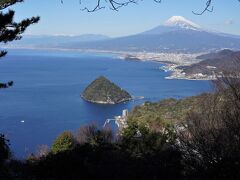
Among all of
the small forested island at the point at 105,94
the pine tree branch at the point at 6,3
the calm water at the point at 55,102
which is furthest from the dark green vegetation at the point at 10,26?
the small forested island at the point at 105,94

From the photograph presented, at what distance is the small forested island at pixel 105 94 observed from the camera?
143 feet

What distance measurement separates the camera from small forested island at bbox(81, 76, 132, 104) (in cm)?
4344

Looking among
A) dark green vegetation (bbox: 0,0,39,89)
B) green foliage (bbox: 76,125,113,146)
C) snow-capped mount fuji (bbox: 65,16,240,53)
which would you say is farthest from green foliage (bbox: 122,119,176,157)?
snow-capped mount fuji (bbox: 65,16,240,53)

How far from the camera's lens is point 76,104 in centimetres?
3953

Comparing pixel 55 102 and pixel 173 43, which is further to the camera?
pixel 173 43

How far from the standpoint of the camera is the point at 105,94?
44.4 meters

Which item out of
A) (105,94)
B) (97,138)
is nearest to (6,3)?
(97,138)

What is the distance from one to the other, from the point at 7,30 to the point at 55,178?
4.97ft

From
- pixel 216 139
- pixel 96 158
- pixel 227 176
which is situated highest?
pixel 216 139

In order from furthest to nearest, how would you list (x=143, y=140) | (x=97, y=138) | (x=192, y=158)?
(x=97, y=138) < (x=143, y=140) < (x=192, y=158)

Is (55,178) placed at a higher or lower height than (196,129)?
lower

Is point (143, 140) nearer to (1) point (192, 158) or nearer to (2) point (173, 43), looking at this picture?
(1) point (192, 158)

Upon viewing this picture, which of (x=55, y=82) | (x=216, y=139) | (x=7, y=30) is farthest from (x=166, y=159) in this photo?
(x=55, y=82)

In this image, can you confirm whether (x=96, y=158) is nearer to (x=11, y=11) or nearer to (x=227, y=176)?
(x=11, y=11)
